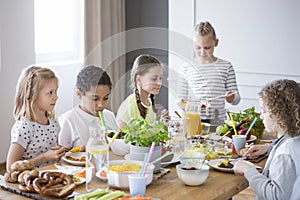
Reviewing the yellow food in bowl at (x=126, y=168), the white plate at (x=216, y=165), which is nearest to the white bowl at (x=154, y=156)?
the yellow food in bowl at (x=126, y=168)

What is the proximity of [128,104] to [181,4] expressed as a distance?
2.18 meters

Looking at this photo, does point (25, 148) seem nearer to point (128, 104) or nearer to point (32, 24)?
point (128, 104)

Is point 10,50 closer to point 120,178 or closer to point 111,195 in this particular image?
point 120,178

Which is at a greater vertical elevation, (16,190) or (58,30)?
(58,30)

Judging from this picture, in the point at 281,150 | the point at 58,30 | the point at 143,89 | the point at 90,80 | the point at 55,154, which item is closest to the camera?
the point at 281,150

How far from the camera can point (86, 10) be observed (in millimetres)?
5480

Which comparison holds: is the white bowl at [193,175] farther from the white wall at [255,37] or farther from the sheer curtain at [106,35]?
the sheer curtain at [106,35]

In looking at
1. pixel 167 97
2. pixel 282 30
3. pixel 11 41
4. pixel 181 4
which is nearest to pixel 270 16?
pixel 282 30

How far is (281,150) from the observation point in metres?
2.23

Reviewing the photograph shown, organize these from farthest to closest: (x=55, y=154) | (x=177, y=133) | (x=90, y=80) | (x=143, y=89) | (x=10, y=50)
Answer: (x=10, y=50) → (x=143, y=89) → (x=90, y=80) → (x=177, y=133) → (x=55, y=154)

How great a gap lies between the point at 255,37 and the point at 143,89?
1.91 meters

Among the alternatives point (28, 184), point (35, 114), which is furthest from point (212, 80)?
point (28, 184)

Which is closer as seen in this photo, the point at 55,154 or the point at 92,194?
the point at 92,194

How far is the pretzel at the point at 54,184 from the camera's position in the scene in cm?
199
